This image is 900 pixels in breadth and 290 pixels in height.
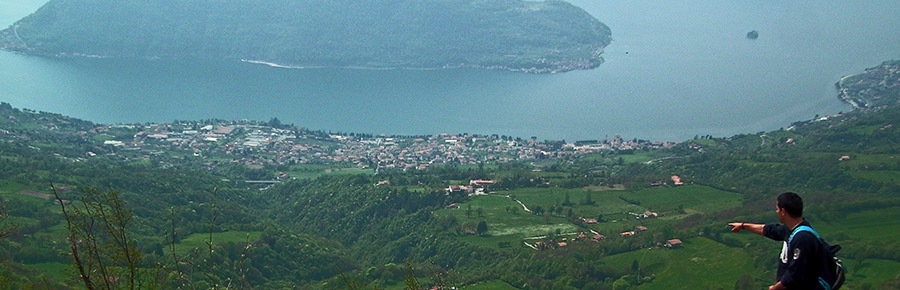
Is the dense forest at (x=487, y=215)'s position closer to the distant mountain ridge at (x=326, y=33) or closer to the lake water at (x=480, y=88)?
the lake water at (x=480, y=88)

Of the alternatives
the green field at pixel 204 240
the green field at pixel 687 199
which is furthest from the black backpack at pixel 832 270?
the green field at pixel 687 199

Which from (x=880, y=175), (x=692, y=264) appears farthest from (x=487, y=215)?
(x=880, y=175)

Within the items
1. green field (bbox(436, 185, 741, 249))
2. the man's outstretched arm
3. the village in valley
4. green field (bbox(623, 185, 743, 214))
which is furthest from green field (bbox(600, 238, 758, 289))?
the village in valley

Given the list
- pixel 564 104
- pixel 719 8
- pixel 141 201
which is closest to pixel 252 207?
pixel 141 201

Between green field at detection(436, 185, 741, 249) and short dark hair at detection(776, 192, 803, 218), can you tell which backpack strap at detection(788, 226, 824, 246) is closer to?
short dark hair at detection(776, 192, 803, 218)

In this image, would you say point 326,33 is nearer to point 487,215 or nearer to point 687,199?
point 487,215

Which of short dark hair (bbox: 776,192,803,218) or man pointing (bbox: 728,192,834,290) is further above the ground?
short dark hair (bbox: 776,192,803,218)
